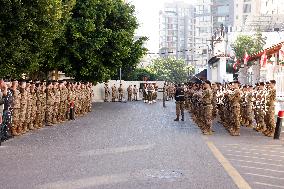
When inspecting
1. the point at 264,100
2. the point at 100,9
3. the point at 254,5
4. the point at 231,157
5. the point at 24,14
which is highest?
the point at 254,5

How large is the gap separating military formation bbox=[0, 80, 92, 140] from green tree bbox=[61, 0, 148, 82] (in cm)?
693

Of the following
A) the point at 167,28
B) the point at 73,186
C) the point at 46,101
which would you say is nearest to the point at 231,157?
the point at 73,186

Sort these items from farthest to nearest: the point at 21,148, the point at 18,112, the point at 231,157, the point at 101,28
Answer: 1. the point at 101,28
2. the point at 18,112
3. the point at 21,148
4. the point at 231,157

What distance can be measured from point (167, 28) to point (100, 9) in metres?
163

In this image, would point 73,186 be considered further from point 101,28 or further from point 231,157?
point 101,28

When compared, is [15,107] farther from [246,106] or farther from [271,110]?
[246,106]

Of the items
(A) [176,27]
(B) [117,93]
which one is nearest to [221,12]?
(A) [176,27]

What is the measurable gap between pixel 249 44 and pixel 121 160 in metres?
53.3

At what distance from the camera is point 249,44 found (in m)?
62.0

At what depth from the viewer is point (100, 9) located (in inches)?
1422

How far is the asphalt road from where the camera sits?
841 centimetres

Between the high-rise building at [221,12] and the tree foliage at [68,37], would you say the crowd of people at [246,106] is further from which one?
the high-rise building at [221,12]

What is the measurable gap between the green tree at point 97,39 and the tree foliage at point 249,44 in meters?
23.8

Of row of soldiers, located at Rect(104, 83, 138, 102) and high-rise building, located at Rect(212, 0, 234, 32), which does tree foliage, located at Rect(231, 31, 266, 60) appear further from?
high-rise building, located at Rect(212, 0, 234, 32)
